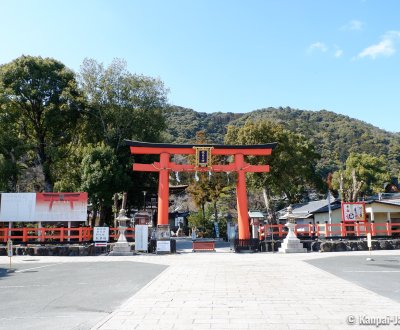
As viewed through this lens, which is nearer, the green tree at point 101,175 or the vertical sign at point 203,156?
the vertical sign at point 203,156

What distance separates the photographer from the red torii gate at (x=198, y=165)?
20.9 m

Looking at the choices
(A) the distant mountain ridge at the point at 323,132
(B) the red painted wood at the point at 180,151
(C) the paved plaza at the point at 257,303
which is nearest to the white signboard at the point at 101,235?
(B) the red painted wood at the point at 180,151

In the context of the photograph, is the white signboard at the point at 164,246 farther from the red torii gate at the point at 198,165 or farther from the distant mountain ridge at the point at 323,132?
the distant mountain ridge at the point at 323,132

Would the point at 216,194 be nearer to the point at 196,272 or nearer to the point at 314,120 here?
the point at 196,272

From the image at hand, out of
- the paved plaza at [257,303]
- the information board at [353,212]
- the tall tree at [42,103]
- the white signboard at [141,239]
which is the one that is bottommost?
the paved plaza at [257,303]

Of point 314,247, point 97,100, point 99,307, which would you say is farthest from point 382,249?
point 97,100

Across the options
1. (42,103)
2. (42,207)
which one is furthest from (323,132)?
(42,207)

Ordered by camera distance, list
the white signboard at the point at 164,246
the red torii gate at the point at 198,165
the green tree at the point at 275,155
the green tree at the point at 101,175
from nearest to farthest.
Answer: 1. the white signboard at the point at 164,246
2. the red torii gate at the point at 198,165
3. the green tree at the point at 101,175
4. the green tree at the point at 275,155

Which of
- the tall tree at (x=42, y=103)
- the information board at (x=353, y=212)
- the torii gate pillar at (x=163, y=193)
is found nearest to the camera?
the torii gate pillar at (x=163, y=193)

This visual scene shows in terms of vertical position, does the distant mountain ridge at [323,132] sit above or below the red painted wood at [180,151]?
above

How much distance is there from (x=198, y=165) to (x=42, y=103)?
46.2 feet

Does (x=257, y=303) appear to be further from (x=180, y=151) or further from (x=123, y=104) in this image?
(x=123, y=104)

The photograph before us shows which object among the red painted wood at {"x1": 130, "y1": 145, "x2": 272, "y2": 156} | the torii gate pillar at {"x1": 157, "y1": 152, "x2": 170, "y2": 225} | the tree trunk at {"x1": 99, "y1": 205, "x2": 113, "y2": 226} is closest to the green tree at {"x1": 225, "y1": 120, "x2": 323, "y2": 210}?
the red painted wood at {"x1": 130, "y1": 145, "x2": 272, "y2": 156}

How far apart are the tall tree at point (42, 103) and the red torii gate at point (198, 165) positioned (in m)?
9.40
